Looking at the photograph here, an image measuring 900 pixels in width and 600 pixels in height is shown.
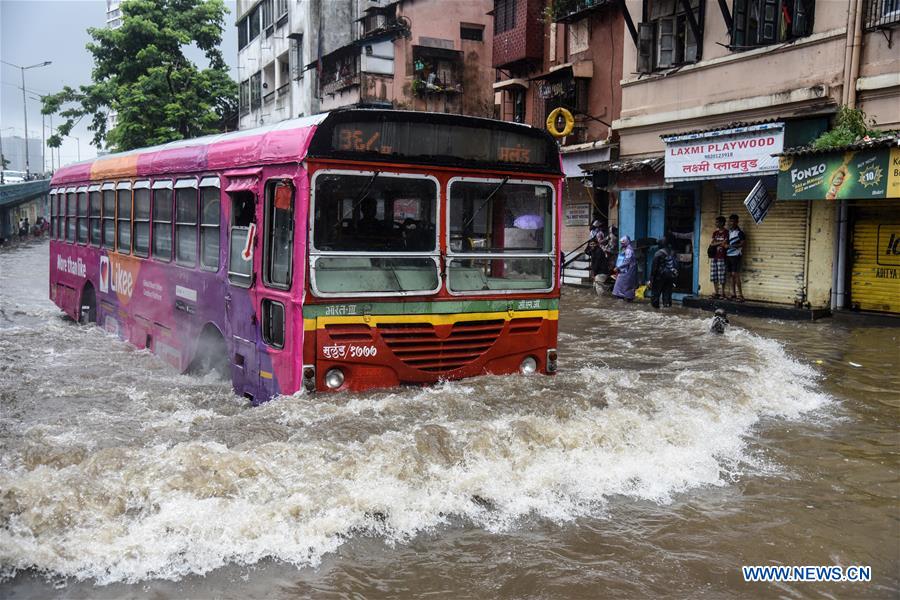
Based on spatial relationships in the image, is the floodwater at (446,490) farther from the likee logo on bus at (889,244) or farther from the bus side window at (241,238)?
the likee logo on bus at (889,244)

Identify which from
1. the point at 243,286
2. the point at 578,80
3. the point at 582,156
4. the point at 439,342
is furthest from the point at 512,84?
the point at 439,342

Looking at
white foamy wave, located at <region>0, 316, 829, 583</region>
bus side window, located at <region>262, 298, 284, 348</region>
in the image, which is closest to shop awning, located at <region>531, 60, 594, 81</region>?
white foamy wave, located at <region>0, 316, 829, 583</region>

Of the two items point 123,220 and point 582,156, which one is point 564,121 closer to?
point 582,156

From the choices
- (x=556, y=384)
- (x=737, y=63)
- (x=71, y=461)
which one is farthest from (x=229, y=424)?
(x=737, y=63)

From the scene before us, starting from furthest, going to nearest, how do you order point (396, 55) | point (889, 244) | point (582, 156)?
point (396, 55) → point (582, 156) → point (889, 244)

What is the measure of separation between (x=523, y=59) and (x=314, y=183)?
20.4m

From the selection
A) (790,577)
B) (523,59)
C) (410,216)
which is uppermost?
(523,59)

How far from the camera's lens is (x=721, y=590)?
13.5 ft

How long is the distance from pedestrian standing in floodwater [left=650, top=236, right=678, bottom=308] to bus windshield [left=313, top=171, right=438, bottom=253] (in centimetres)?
1090

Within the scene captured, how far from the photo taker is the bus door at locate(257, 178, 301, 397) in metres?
6.08

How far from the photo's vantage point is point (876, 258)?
13.6 m

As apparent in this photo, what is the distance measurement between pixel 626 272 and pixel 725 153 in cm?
330

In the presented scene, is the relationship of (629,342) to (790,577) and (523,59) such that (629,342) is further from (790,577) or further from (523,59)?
(523,59)

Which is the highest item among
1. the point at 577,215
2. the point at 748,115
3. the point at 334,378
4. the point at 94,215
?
the point at 748,115
